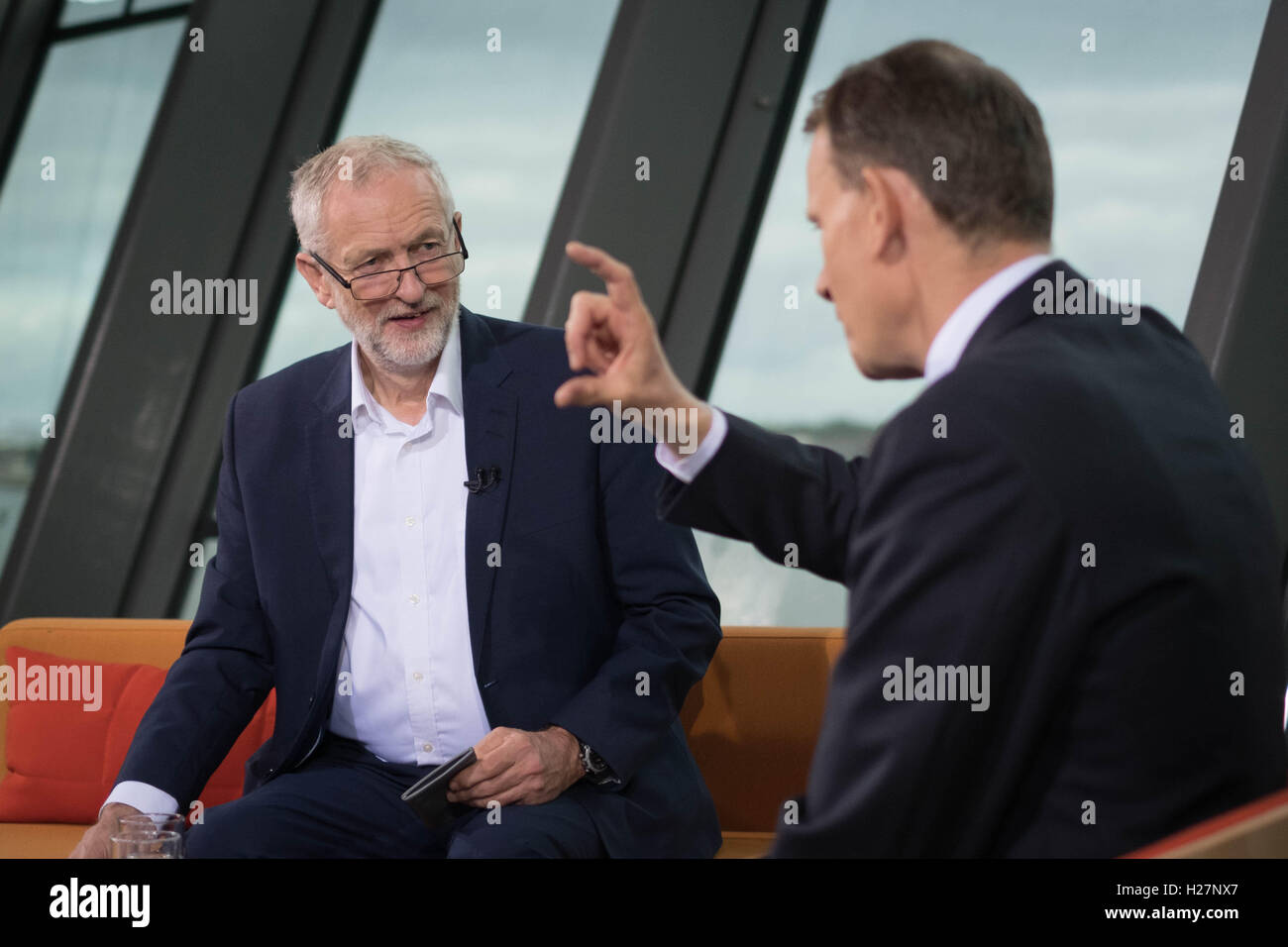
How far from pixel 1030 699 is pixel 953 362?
36 centimetres

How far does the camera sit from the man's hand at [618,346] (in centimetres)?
143

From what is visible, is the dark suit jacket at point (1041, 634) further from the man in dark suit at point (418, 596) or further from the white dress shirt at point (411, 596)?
the white dress shirt at point (411, 596)

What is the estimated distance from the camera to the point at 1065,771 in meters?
1.13

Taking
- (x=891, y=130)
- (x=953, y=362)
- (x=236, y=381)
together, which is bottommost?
(x=953, y=362)

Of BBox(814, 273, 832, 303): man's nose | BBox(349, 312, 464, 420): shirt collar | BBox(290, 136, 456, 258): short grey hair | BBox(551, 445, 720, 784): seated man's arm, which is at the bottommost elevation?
BBox(551, 445, 720, 784): seated man's arm

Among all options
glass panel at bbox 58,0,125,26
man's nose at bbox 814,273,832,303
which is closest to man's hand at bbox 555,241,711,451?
man's nose at bbox 814,273,832,303

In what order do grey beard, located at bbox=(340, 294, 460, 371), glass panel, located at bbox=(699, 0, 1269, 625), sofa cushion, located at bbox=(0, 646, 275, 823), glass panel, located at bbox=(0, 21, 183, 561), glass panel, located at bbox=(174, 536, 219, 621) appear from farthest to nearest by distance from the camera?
glass panel, located at bbox=(0, 21, 183, 561) < glass panel, located at bbox=(174, 536, 219, 621) < glass panel, located at bbox=(699, 0, 1269, 625) < sofa cushion, located at bbox=(0, 646, 275, 823) < grey beard, located at bbox=(340, 294, 460, 371)

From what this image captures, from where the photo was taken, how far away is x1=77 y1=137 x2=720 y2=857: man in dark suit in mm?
2160

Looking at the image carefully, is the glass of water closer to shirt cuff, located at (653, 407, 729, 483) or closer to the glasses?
shirt cuff, located at (653, 407, 729, 483)

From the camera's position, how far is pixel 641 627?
Answer: 2.25 m

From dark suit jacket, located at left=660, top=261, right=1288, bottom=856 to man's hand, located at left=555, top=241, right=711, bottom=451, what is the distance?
0.36m

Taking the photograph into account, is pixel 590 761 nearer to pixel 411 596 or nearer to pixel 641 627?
pixel 641 627
